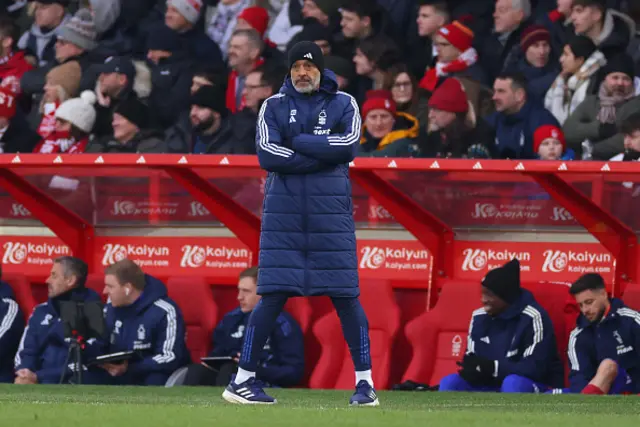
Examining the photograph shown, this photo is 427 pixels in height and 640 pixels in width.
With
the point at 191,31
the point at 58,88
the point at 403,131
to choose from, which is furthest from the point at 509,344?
the point at 58,88

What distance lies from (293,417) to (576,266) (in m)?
5.06

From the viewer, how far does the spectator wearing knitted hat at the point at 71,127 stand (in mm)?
16453

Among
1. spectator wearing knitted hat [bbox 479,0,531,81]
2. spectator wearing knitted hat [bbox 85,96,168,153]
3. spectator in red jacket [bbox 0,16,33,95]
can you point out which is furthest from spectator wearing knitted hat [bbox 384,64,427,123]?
spectator in red jacket [bbox 0,16,33,95]

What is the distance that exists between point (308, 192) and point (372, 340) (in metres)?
4.01

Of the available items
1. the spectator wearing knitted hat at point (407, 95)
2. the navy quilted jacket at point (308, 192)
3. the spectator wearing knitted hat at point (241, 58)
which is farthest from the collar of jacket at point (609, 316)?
the spectator wearing knitted hat at point (241, 58)


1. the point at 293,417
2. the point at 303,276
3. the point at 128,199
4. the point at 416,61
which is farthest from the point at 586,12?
the point at 293,417

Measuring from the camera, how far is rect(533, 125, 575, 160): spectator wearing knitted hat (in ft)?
43.8

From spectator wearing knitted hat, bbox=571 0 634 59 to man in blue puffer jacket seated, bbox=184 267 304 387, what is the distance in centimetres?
364

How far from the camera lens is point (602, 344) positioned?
11969 millimetres

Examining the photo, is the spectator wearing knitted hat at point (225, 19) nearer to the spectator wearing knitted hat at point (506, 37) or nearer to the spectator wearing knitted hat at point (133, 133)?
the spectator wearing knitted hat at point (133, 133)

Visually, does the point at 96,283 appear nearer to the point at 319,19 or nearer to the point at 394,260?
the point at 394,260

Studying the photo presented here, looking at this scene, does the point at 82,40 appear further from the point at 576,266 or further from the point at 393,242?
the point at 576,266

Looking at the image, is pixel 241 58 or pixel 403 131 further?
pixel 241 58

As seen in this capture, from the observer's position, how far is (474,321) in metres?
12.5
